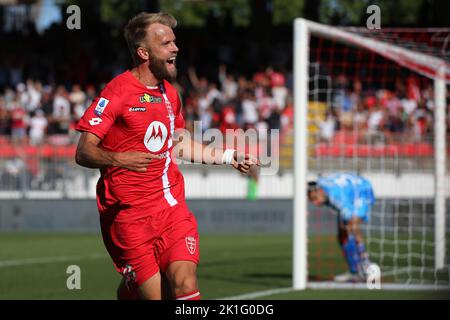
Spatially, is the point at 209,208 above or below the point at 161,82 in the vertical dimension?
below

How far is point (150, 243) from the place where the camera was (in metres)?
7.18

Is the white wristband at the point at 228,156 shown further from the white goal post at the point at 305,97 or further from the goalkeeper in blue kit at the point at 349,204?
the goalkeeper in blue kit at the point at 349,204

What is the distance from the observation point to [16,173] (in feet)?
74.9

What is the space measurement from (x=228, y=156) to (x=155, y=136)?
1.82 feet

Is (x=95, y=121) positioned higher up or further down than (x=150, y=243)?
higher up

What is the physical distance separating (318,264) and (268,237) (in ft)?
19.8

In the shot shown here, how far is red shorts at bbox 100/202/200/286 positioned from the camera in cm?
711

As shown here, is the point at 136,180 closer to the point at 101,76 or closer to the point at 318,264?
the point at 318,264

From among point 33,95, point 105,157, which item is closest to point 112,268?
point 105,157

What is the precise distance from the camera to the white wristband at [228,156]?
7367 millimetres

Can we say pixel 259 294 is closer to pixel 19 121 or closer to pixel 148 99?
pixel 148 99

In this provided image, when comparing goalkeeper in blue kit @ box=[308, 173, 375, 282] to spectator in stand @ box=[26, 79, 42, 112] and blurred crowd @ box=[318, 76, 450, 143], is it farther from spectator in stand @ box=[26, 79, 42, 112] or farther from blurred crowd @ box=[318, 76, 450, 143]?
spectator in stand @ box=[26, 79, 42, 112]

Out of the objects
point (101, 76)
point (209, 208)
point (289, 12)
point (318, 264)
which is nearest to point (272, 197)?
point (209, 208)

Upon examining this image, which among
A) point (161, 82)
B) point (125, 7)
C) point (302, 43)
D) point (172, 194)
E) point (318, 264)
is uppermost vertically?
point (125, 7)
